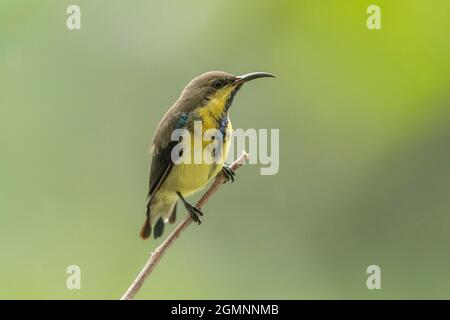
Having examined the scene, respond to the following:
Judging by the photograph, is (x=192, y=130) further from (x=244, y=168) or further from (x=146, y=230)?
(x=244, y=168)

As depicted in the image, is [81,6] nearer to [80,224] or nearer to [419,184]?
[80,224]

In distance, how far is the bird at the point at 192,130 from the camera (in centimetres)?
602

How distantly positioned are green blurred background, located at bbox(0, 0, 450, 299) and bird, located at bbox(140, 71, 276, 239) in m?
1.59

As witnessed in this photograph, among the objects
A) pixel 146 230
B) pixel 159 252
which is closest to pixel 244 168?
pixel 146 230

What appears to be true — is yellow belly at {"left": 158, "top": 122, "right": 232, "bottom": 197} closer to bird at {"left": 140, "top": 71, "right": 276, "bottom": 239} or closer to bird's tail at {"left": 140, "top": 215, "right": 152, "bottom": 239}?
bird at {"left": 140, "top": 71, "right": 276, "bottom": 239}

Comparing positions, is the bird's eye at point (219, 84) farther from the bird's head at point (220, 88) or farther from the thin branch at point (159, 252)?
the thin branch at point (159, 252)

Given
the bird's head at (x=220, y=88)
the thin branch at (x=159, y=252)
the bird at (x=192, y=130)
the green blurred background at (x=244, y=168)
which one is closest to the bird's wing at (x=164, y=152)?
the bird at (x=192, y=130)

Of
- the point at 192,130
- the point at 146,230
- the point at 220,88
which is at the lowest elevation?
the point at 146,230

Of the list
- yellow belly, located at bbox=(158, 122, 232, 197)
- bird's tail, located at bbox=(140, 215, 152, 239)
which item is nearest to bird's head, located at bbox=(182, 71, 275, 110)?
yellow belly, located at bbox=(158, 122, 232, 197)

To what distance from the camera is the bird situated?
602 centimetres

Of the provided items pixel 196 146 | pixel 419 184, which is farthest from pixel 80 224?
pixel 419 184

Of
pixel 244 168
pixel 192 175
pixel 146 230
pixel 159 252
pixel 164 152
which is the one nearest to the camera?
pixel 159 252

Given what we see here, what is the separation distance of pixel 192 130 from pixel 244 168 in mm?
2747

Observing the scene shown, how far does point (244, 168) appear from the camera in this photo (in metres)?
8.75
